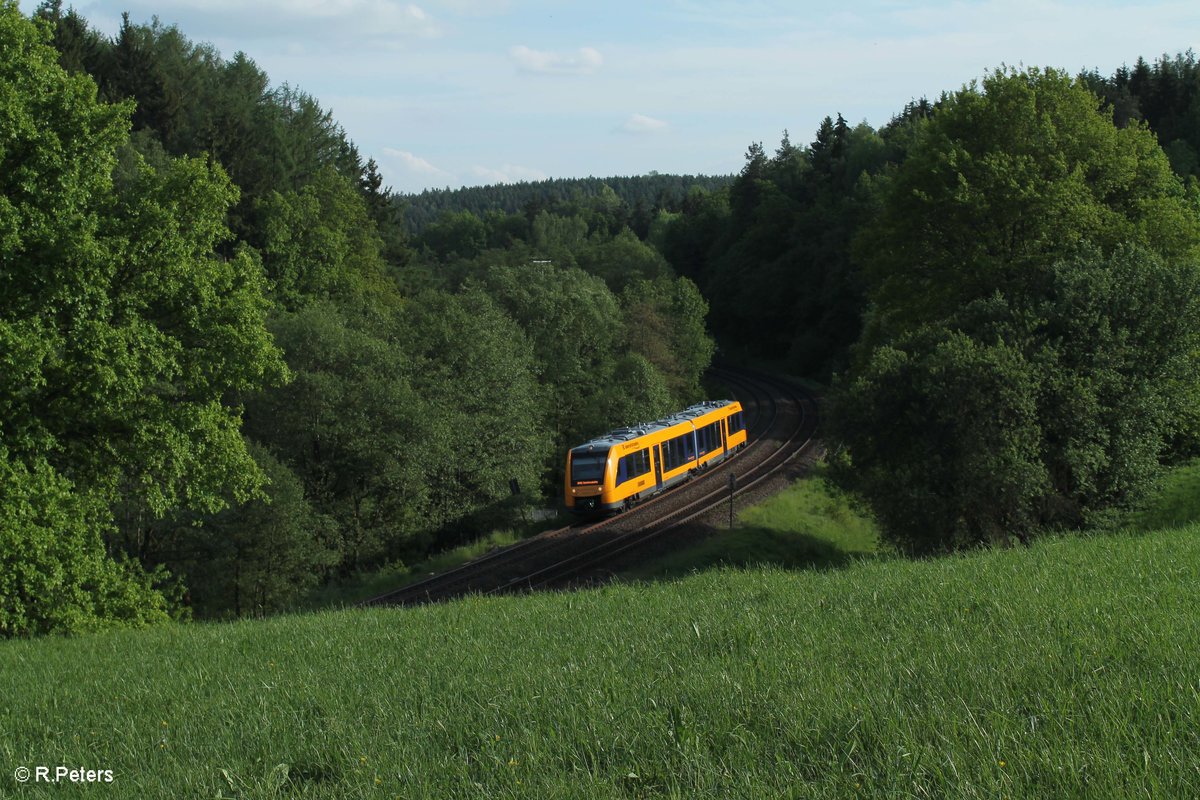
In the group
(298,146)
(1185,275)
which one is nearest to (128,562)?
(1185,275)

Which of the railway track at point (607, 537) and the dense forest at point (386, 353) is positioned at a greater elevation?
the dense forest at point (386, 353)

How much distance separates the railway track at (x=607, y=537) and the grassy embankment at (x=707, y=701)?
9.29 meters

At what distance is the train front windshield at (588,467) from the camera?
32.9 meters

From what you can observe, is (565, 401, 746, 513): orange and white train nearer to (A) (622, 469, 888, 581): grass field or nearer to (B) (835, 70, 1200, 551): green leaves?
(A) (622, 469, 888, 581): grass field

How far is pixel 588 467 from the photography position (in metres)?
33.2

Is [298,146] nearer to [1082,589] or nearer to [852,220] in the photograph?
[852,220]

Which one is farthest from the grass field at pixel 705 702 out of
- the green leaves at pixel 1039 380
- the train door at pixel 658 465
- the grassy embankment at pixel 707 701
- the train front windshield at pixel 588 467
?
the train door at pixel 658 465

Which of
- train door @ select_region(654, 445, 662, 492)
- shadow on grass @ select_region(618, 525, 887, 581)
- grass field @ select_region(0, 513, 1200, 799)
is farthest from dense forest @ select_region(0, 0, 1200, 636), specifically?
grass field @ select_region(0, 513, 1200, 799)

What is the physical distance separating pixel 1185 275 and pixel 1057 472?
17.4 feet

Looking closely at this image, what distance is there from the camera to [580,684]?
7566 millimetres

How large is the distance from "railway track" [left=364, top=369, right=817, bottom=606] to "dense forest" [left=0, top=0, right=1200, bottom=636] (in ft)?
18.8

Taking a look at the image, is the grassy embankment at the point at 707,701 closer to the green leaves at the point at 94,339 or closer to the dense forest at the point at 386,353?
the green leaves at the point at 94,339

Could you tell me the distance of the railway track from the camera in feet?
84.9

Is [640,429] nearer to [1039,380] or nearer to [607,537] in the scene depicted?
[607,537]
